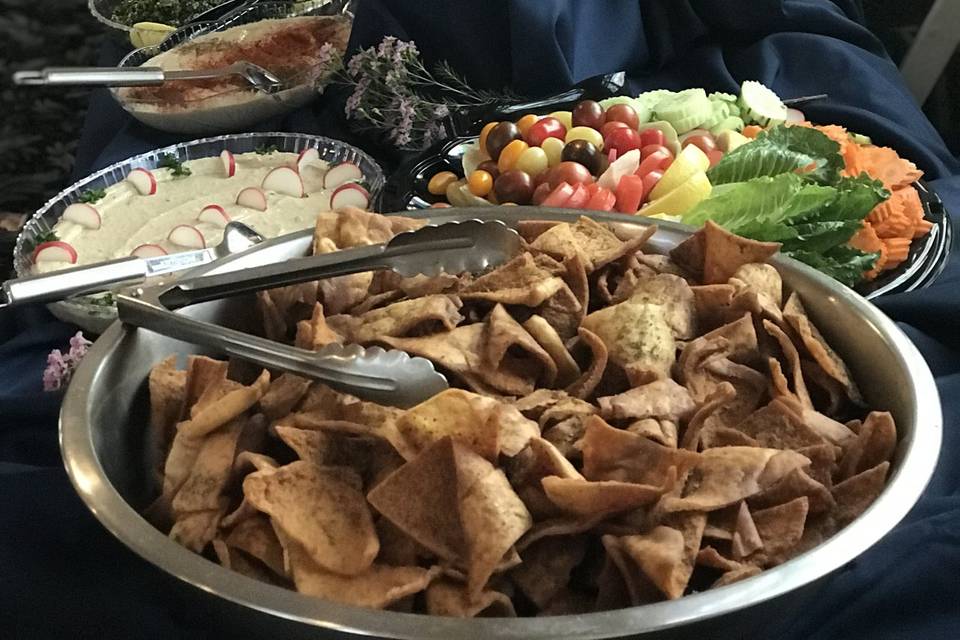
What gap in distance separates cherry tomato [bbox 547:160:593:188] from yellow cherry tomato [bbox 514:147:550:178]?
41 millimetres

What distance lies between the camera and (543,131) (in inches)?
56.0

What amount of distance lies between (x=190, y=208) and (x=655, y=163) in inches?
27.8

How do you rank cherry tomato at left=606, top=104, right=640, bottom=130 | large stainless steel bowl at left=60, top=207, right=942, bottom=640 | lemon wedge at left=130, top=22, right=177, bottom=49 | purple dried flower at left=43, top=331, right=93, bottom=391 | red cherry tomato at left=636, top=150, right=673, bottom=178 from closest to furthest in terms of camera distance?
large stainless steel bowl at left=60, top=207, right=942, bottom=640
purple dried flower at left=43, top=331, right=93, bottom=391
red cherry tomato at left=636, top=150, right=673, bottom=178
cherry tomato at left=606, top=104, right=640, bottom=130
lemon wedge at left=130, top=22, right=177, bottom=49

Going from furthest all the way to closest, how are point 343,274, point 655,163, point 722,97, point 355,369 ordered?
point 722,97
point 655,163
point 343,274
point 355,369

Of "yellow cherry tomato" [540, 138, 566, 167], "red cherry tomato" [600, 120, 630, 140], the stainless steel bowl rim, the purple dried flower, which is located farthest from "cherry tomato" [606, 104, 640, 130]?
the purple dried flower

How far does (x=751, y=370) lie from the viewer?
2.22 feet

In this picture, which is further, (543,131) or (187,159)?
(187,159)

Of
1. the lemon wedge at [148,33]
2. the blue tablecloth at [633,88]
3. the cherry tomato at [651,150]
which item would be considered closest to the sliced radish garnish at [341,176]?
the blue tablecloth at [633,88]

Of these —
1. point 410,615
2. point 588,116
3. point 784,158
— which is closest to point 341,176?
point 588,116

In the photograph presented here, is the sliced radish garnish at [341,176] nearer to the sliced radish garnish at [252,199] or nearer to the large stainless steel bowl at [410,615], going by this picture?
the sliced radish garnish at [252,199]

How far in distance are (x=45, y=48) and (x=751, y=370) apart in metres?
2.53

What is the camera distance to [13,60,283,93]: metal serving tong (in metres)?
1.52

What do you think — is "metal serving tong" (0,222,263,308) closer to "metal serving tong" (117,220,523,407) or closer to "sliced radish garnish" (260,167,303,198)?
"metal serving tong" (117,220,523,407)

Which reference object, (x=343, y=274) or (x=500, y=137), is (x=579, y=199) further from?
(x=343, y=274)
